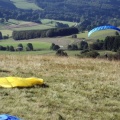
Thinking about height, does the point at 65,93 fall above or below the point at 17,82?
below

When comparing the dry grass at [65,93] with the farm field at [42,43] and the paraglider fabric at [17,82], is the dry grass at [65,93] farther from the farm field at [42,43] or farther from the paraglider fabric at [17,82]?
the farm field at [42,43]

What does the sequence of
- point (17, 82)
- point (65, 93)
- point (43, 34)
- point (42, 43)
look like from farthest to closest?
point (43, 34)
point (42, 43)
point (17, 82)
point (65, 93)

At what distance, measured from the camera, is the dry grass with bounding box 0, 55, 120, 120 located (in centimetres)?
1062

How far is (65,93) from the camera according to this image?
13.3 m

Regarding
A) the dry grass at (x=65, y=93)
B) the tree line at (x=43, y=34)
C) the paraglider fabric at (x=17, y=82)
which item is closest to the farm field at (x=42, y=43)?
the tree line at (x=43, y=34)

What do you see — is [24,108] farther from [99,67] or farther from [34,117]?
[99,67]

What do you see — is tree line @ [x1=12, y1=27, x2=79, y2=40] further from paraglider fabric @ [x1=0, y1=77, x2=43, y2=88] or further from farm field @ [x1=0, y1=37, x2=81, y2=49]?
paraglider fabric @ [x1=0, y1=77, x2=43, y2=88]

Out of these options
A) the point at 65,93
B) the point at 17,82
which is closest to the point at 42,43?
the point at 17,82

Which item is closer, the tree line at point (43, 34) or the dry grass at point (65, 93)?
the dry grass at point (65, 93)

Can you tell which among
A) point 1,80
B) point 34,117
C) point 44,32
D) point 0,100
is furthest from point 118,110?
point 44,32

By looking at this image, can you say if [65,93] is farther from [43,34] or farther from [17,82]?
[43,34]

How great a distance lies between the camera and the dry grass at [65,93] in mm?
10623


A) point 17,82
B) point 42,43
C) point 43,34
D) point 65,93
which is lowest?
point 65,93

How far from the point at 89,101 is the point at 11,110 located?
3.31 metres
